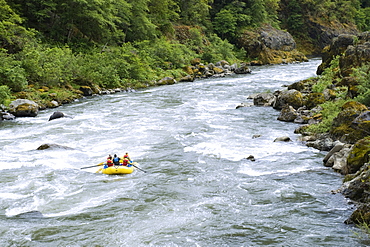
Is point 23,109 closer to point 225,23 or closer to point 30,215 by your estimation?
point 30,215

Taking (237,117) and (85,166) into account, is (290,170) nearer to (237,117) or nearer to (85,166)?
→ (85,166)

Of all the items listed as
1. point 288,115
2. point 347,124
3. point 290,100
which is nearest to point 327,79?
point 290,100

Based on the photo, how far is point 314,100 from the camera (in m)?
16.1

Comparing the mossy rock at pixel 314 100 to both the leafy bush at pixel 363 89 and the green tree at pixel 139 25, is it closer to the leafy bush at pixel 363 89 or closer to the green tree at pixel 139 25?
the leafy bush at pixel 363 89

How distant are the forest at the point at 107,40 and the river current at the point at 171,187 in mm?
5867

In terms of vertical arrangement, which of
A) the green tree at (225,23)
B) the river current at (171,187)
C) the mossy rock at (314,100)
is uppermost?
the green tree at (225,23)

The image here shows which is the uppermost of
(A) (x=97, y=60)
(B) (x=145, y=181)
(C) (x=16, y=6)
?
(C) (x=16, y=6)

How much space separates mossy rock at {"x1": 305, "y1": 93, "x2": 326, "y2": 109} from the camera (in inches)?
627

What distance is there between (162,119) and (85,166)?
6329 millimetres

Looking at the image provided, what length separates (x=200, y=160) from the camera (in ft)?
34.5

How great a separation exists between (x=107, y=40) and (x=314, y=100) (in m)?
20.9

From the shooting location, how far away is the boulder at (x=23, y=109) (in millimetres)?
17078

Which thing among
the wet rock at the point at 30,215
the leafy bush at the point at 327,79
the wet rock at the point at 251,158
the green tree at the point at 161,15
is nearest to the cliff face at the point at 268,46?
the green tree at the point at 161,15

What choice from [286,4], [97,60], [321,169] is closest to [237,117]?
[321,169]
